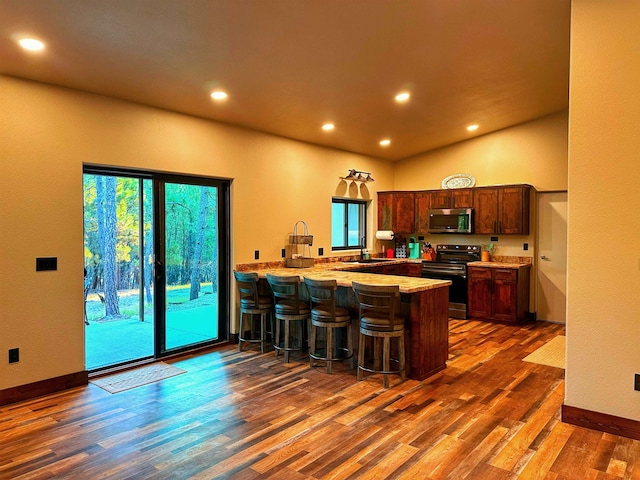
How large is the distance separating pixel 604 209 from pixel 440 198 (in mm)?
4441

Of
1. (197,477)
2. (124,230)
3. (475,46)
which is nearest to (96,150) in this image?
(124,230)

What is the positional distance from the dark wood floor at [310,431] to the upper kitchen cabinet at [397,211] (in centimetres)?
375

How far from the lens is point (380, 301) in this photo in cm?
396

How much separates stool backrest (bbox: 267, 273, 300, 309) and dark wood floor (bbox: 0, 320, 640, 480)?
740 mm

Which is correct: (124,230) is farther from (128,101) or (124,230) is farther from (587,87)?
(587,87)

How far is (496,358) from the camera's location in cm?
482

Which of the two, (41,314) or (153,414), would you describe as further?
(41,314)

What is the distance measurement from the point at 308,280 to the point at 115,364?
2.17 meters

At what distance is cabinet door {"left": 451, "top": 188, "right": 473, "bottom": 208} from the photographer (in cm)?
715

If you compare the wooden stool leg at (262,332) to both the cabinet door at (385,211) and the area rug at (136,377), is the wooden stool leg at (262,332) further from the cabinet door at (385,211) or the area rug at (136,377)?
the cabinet door at (385,211)

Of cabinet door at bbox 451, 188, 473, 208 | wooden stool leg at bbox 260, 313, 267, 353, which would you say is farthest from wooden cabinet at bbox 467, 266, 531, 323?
wooden stool leg at bbox 260, 313, 267, 353

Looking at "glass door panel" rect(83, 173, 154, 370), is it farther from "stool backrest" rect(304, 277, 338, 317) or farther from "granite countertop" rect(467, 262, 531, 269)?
"granite countertop" rect(467, 262, 531, 269)

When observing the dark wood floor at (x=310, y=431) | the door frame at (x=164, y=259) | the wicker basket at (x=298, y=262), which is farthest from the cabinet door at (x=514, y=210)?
the door frame at (x=164, y=259)

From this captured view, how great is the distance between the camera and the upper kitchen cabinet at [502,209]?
6625 mm
